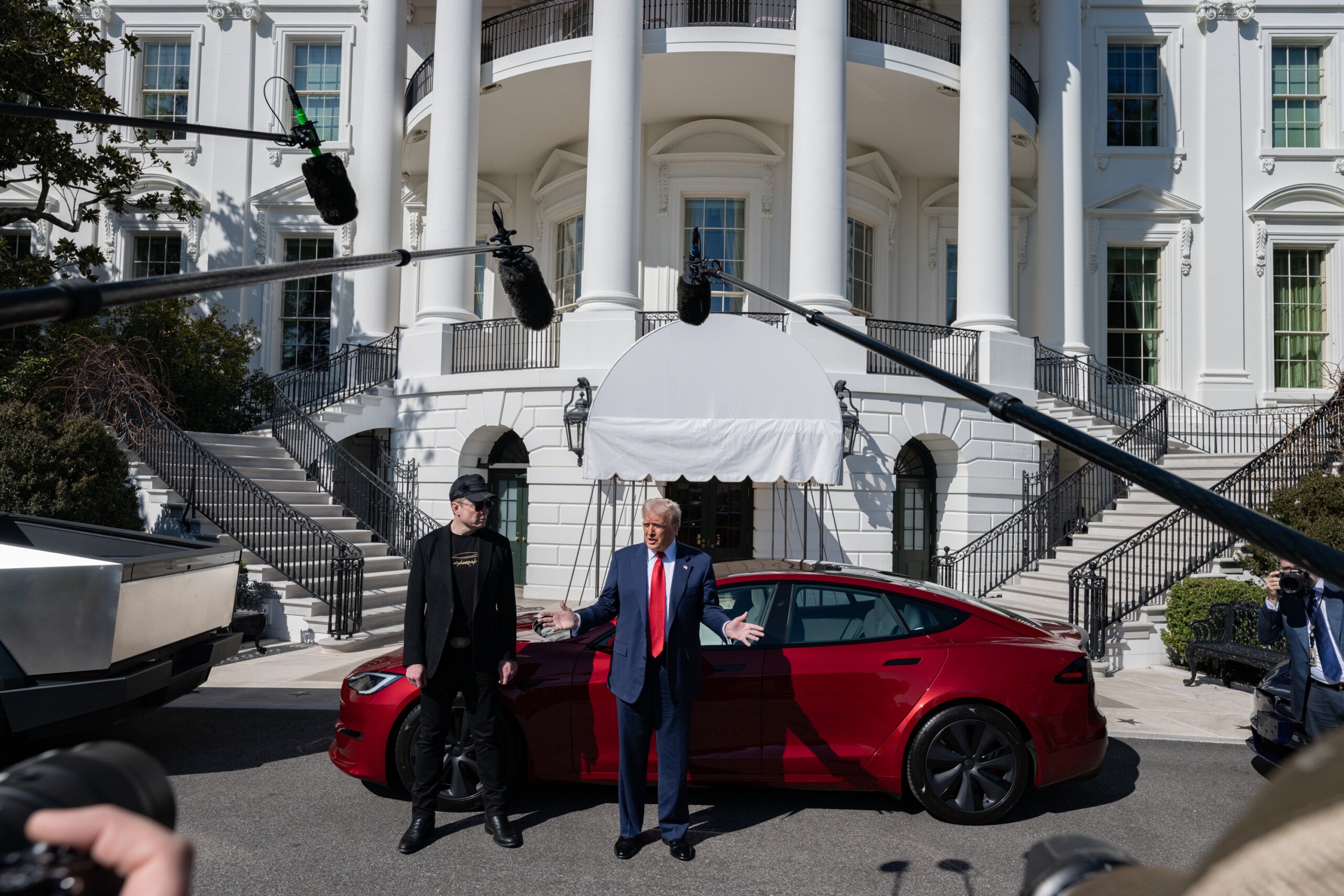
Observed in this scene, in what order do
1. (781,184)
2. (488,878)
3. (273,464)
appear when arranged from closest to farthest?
(488,878) → (273,464) → (781,184)

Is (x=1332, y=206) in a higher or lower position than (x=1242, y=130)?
lower

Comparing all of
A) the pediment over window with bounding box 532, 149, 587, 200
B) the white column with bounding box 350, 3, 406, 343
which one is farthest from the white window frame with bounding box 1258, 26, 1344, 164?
the white column with bounding box 350, 3, 406, 343

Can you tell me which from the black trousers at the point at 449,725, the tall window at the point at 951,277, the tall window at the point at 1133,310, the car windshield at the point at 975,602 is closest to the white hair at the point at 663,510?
the black trousers at the point at 449,725

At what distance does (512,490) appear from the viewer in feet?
60.2

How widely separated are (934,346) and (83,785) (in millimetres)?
18093

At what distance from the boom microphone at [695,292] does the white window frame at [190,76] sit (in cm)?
2269

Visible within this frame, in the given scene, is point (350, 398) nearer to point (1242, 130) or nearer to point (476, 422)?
point (476, 422)

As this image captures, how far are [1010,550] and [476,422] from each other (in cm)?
1008

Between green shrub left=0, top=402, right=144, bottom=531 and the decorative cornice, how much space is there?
983 inches

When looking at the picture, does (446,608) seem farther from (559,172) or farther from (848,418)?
(559,172)

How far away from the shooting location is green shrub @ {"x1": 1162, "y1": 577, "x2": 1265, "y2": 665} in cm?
1096

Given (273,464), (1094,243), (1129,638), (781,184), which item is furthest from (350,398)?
(1094,243)

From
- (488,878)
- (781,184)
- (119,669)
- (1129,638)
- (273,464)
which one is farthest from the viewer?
(781,184)

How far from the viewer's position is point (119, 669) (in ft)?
18.2
